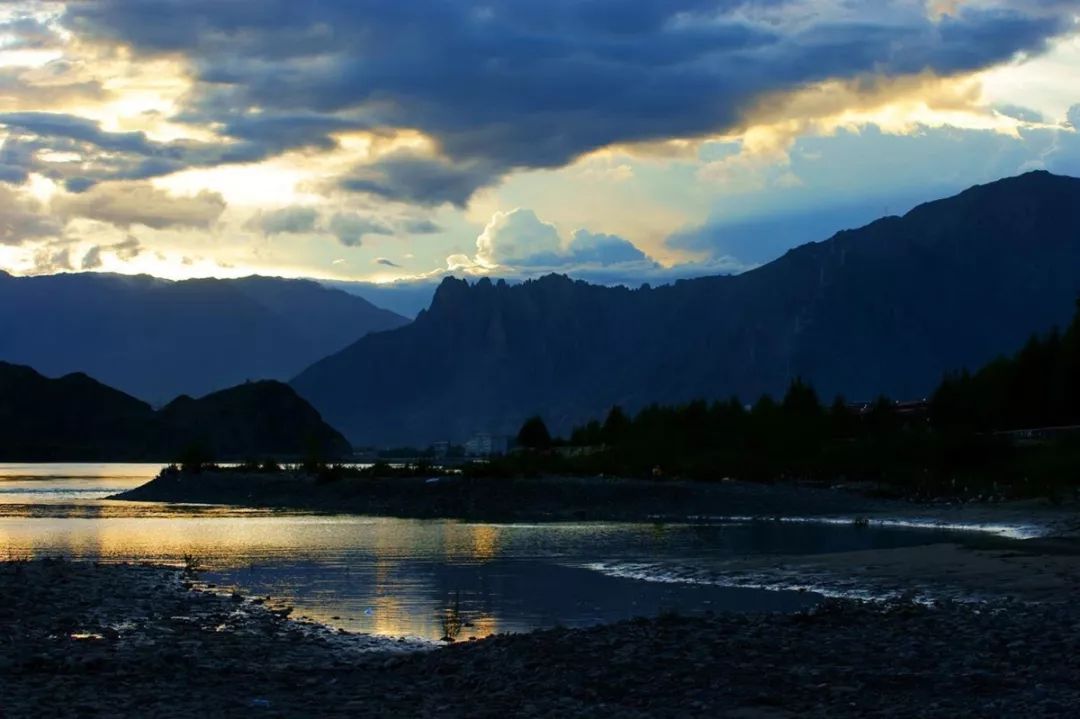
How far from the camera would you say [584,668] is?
1798cm

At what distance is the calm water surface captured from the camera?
2853 cm

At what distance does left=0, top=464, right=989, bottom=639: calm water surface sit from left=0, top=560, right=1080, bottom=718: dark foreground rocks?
179 inches

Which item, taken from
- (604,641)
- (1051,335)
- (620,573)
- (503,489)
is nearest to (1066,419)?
(1051,335)

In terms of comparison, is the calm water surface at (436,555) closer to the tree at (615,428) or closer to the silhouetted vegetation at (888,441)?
the silhouetted vegetation at (888,441)

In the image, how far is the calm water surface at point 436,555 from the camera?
2853 centimetres

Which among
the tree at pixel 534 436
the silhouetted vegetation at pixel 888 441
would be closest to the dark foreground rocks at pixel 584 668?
the silhouetted vegetation at pixel 888 441

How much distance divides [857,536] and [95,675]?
133ft

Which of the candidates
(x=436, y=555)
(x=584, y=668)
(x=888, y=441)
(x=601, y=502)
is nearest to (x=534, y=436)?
(x=888, y=441)

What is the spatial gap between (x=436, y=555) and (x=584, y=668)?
87.6 feet

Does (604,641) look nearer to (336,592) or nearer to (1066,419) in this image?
(336,592)

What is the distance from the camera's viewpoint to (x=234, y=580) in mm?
35812

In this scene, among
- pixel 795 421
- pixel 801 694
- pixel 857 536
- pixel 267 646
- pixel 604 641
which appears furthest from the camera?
pixel 795 421

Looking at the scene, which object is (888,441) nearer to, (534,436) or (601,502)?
(601,502)

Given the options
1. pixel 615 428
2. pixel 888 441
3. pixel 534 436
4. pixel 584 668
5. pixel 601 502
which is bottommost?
pixel 601 502
